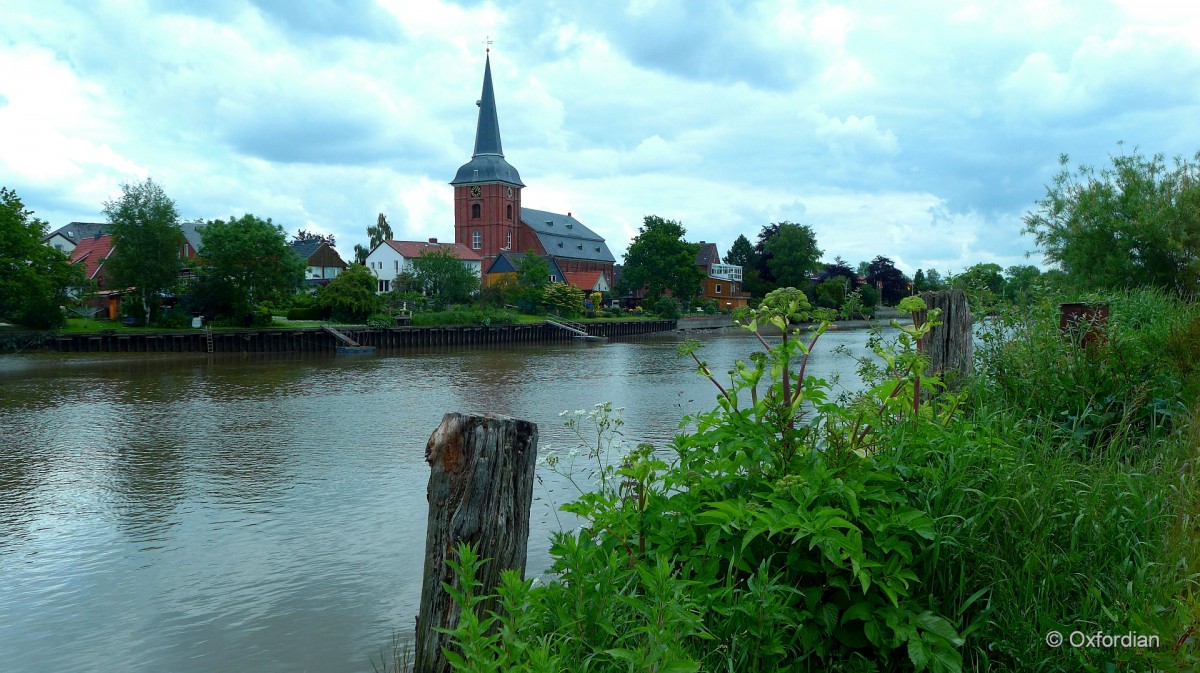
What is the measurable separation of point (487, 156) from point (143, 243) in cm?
5610

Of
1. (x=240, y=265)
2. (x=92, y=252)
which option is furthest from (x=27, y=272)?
(x=92, y=252)

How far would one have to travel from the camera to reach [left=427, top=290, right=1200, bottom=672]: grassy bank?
2842 millimetres

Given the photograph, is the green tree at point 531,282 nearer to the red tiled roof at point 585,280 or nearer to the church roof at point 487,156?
the red tiled roof at point 585,280

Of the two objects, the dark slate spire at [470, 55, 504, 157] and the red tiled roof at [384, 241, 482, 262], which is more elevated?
the dark slate spire at [470, 55, 504, 157]

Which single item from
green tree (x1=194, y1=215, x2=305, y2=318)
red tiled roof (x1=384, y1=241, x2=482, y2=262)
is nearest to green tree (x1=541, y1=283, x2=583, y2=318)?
red tiled roof (x1=384, y1=241, x2=482, y2=262)

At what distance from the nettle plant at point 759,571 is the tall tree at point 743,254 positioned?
342 ft

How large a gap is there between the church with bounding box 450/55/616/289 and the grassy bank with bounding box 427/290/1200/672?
3482 inches

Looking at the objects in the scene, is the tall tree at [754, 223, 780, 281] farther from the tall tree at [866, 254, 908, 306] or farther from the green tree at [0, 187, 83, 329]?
the green tree at [0, 187, 83, 329]

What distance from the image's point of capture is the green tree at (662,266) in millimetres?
81250

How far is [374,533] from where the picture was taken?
9016mm

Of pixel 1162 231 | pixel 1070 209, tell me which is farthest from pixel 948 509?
A: pixel 1070 209

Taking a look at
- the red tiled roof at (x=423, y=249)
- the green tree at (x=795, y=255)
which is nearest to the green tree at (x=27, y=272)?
the red tiled roof at (x=423, y=249)

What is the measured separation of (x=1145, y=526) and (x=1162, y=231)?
855 inches

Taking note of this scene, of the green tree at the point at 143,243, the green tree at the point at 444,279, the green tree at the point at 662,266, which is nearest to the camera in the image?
the green tree at the point at 143,243
